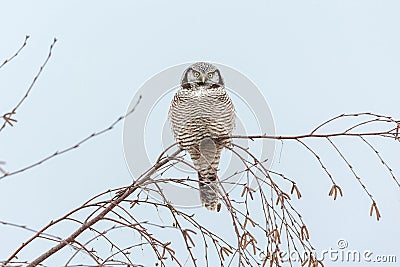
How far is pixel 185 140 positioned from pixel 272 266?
22.1 inches

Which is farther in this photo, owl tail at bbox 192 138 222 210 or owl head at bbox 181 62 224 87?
owl head at bbox 181 62 224 87

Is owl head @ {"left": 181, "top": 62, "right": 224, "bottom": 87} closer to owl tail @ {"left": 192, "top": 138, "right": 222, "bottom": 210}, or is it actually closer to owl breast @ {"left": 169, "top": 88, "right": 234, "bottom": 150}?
owl breast @ {"left": 169, "top": 88, "right": 234, "bottom": 150}

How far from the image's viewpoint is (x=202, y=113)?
1188mm

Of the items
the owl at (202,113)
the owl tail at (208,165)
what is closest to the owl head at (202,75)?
the owl at (202,113)

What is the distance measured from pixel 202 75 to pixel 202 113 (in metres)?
0.09

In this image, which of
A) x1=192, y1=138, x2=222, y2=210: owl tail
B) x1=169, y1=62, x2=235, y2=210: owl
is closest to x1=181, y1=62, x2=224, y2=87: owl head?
x1=169, y1=62, x2=235, y2=210: owl

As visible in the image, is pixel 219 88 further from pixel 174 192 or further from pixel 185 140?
pixel 174 192

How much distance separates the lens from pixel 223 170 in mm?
1191

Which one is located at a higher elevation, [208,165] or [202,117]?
[202,117]

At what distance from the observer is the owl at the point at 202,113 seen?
1174mm

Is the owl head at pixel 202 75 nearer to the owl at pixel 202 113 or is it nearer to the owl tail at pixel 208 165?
the owl at pixel 202 113

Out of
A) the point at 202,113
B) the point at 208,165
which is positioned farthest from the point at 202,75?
the point at 208,165

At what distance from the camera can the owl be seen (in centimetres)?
117

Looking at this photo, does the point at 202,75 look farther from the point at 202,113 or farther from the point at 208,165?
the point at 208,165
